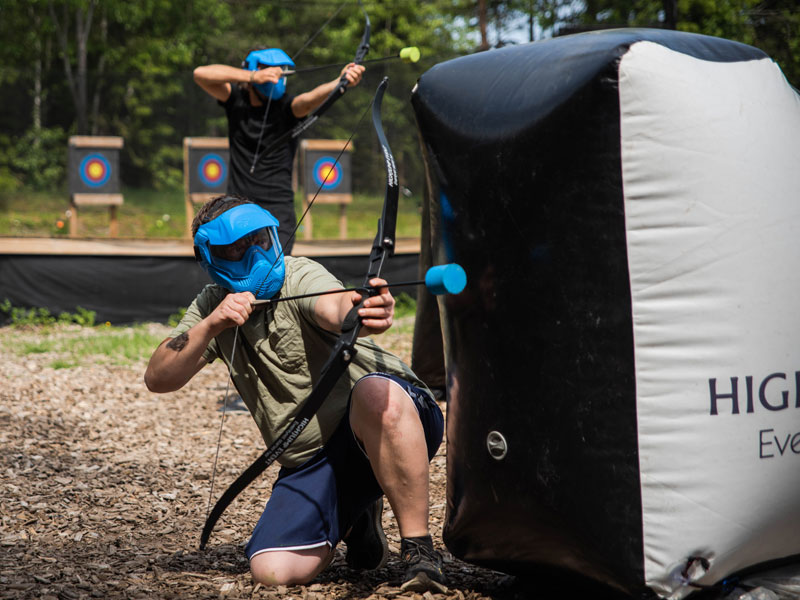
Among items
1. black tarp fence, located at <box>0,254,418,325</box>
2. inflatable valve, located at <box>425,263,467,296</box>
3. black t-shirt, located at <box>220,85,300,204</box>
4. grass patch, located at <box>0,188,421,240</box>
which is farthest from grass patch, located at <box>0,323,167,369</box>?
inflatable valve, located at <box>425,263,467,296</box>

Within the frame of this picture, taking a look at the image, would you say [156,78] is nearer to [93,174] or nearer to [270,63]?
[93,174]

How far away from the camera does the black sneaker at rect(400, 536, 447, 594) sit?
225 centimetres

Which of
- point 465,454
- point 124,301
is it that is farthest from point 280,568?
point 124,301

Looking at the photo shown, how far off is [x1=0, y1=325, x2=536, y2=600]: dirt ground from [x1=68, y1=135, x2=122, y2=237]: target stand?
4.87 meters

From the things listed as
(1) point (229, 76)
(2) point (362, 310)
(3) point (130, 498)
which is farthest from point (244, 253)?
(1) point (229, 76)

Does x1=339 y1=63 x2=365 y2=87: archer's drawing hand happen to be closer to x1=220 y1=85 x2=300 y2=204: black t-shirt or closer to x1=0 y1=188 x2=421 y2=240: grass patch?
x1=220 y1=85 x2=300 y2=204: black t-shirt

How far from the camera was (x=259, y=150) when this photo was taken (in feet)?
15.0

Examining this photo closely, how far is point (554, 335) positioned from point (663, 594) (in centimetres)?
59

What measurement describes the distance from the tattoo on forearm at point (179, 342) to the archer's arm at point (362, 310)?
0.36 meters

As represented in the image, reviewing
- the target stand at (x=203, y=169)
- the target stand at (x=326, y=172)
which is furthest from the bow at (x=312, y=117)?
the target stand at (x=203, y=169)

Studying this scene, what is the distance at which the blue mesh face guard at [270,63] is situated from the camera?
4469 millimetres

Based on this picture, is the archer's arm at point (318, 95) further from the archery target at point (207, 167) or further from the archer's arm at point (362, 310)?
the archery target at point (207, 167)

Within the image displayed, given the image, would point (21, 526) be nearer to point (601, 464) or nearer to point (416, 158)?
point (601, 464)

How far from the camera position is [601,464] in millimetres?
1902
